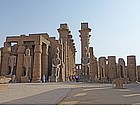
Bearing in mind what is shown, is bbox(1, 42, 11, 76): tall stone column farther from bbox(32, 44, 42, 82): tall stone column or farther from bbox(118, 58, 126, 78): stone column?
bbox(118, 58, 126, 78): stone column

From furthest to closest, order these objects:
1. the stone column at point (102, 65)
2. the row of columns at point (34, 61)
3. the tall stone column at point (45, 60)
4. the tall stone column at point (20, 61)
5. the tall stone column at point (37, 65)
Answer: the stone column at point (102, 65) → the tall stone column at point (45, 60) → the tall stone column at point (20, 61) → the row of columns at point (34, 61) → the tall stone column at point (37, 65)

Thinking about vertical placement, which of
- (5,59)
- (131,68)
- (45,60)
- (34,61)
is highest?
(5,59)

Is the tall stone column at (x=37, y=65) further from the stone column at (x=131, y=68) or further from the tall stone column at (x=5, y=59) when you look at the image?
the stone column at (x=131, y=68)

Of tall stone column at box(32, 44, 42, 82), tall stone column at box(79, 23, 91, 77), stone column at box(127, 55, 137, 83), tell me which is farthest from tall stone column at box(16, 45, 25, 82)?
stone column at box(127, 55, 137, 83)

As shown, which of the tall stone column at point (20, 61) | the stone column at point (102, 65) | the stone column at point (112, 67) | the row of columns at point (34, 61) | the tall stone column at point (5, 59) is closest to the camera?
the row of columns at point (34, 61)

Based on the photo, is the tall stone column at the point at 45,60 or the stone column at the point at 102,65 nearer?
the tall stone column at the point at 45,60

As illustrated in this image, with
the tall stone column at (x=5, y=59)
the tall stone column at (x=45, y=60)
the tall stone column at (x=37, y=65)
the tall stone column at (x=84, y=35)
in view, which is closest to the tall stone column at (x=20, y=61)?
the tall stone column at (x=5, y=59)

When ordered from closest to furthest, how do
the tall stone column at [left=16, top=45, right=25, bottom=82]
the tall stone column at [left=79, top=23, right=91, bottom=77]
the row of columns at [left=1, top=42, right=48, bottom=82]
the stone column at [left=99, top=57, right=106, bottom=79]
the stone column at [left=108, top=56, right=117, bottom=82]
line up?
the row of columns at [left=1, top=42, right=48, bottom=82], the tall stone column at [left=16, top=45, right=25, bottom=82], the stone column at [left=108, top=56, right=117, bottom=82], the stone column at [left=99, top=57, right=106, bottom=79], the tall stone column at [left=79, top=23, right=91, bottom=77]

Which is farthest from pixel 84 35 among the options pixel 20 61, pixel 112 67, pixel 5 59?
pixel 5 59

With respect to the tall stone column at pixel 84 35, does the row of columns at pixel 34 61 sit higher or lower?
lower

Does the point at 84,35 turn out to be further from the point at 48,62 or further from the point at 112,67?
the point at 48,62

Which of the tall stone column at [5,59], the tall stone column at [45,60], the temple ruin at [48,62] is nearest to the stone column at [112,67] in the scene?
the temple ruin at [48,62]

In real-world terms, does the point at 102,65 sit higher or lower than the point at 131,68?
higher

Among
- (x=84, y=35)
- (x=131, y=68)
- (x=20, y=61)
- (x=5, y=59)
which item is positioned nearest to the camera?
(x=20, y=61)
